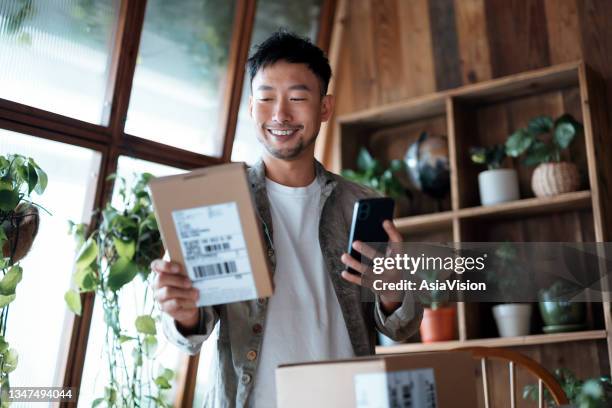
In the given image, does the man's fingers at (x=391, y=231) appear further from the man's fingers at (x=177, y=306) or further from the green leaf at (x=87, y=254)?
the green leaf at (x=87, y=254)

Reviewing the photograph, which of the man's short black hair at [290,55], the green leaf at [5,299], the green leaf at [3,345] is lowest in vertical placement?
the green leaf at [3,345]

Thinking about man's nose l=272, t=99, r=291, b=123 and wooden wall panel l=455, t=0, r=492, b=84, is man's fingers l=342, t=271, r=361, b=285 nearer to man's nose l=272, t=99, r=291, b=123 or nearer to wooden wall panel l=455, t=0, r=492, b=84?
man's nose l=272, t=99, r=291, b=123

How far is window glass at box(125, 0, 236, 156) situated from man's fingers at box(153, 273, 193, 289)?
5.14 feet

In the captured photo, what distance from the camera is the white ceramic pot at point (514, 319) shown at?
8.71 ft

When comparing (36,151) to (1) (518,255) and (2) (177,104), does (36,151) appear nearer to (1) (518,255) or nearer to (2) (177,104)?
(2) (177,104)

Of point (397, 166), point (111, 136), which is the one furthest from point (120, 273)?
point (397, 166)

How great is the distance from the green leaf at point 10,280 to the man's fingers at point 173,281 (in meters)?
0.87

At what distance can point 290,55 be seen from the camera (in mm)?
1553

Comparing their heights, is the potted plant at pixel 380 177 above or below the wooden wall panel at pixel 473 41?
below

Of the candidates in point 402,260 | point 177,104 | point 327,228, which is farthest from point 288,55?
point 177,104

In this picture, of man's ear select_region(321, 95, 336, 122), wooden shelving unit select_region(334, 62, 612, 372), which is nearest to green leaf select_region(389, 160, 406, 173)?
wooden shelving unit select_region(334, 62, 612, 372)

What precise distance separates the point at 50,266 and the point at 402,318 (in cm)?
146

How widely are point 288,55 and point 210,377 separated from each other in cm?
76

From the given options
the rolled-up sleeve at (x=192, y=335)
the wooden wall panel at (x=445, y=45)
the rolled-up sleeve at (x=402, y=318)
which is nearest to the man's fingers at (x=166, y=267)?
the rolled-up sleeve at (x=192, y=335)
